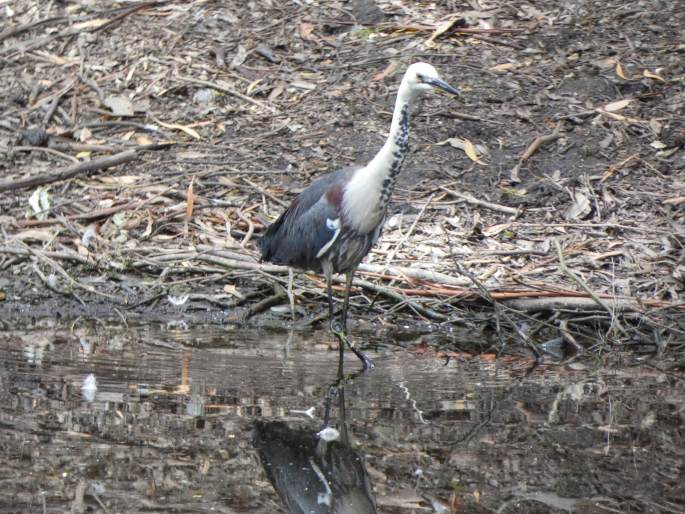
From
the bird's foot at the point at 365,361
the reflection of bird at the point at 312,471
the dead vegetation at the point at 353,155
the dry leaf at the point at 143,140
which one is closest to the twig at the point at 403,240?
the dead vegetation at the point at 353,155

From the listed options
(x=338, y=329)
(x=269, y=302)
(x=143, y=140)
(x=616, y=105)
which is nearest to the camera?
(x=338, y=329)

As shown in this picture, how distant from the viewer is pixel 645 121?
10523 mm

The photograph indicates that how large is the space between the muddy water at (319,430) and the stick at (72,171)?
2.57 m

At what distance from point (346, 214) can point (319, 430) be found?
2.26 m

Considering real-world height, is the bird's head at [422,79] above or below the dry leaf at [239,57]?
above

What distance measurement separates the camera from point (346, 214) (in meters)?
7.81

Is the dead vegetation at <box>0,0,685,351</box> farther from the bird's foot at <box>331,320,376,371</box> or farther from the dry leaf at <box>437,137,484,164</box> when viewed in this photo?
the bird's foot at <box>331,320,376,371</box>

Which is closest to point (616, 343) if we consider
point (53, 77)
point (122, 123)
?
point (122, 123)

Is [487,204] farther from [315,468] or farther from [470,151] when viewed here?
[315,468]

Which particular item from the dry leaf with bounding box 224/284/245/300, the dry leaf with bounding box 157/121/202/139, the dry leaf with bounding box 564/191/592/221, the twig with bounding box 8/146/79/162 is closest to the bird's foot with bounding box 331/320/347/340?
the dry leaf with bounding box 224/284/245/300

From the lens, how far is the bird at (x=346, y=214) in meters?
7.52

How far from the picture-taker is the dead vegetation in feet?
28.6

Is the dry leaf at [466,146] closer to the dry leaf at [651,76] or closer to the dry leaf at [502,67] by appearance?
the dry leaf at [502,67]

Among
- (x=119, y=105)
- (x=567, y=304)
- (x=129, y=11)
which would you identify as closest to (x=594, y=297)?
(x=567, y=304)
